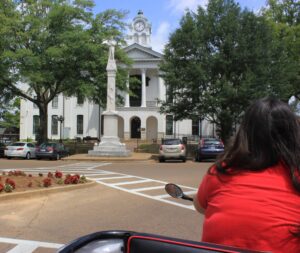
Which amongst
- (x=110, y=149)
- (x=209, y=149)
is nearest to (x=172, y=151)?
(x=209, y=149)

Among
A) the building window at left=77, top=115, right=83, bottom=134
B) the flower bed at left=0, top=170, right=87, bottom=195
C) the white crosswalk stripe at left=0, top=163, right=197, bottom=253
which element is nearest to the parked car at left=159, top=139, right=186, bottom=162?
the white crosswalk stripe at left=0, top=163, right=197, bottom=253

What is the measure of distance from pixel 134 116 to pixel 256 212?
197 feet

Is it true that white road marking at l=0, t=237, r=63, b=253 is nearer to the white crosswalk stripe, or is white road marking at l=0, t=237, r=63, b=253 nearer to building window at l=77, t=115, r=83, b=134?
the white crosswalk stripe

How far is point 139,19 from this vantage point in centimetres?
7838

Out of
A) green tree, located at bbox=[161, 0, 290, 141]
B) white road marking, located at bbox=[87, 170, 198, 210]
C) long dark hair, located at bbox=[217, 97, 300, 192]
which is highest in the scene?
green tree, located at bbox=[161, 0, 290, 141]

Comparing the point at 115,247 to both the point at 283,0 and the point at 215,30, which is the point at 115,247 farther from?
the point at 283,0

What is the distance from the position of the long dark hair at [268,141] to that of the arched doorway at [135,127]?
200 ft

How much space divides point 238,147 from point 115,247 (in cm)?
94

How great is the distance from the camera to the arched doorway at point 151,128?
63.5 m

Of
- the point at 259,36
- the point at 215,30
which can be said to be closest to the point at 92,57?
the point at 215,30

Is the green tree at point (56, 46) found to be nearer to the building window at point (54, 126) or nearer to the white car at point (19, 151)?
the white car at point (19, 151)

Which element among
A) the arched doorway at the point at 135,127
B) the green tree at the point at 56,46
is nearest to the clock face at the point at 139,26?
the arched doorway at the point at 135,127

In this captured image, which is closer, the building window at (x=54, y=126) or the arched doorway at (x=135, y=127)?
the arched doorway at (x=135, y=127)

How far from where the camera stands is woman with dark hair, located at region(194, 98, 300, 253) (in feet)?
7.75
